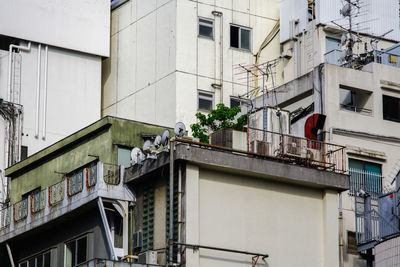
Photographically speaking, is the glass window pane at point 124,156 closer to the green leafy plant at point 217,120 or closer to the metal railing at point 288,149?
the metal railing at point 288,149

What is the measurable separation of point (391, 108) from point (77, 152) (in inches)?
655

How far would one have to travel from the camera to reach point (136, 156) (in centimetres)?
4441

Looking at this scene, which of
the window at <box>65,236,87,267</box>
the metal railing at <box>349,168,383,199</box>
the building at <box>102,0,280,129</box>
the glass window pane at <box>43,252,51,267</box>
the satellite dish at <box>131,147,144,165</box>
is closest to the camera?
the satellite dish at <box>131,147,144,165</box>

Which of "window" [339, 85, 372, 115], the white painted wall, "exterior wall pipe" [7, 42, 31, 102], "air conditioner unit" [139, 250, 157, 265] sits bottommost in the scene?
"air conditioner unit" [139, 250, 157, 265]

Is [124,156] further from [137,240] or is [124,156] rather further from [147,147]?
[137,240]

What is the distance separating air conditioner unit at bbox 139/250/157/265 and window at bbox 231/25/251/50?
26.9 m

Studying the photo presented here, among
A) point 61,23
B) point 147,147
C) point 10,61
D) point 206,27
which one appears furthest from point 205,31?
point 147,147

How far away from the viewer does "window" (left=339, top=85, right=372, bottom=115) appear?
5453 centimetres

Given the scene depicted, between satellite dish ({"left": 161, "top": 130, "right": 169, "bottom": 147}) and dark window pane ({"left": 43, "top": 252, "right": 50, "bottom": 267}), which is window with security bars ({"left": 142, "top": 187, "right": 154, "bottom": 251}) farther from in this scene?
dark window pane ({"left": 43, "top": 252, "right": 50, "bottom": 267})

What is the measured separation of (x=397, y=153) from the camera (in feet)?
177

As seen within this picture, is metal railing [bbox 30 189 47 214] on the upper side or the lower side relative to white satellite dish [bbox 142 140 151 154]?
lower

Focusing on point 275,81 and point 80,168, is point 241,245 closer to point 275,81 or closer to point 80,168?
point 80,168

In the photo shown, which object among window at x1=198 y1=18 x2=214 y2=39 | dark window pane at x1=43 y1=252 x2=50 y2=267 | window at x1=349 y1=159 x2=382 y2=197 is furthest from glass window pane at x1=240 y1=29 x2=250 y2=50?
dark window pane at x1=43 y1=252 x2=50 y2=267

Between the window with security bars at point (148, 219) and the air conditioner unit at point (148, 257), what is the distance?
102 cm
